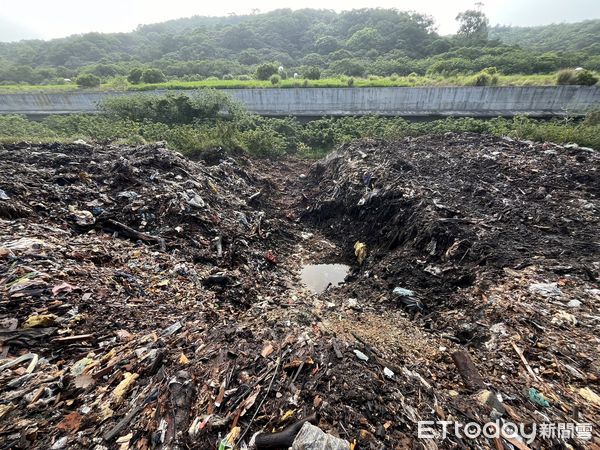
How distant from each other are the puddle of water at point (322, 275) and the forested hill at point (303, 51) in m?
17.0

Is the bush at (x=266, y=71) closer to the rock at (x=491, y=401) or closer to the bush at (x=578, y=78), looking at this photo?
the bush at (x=578, y=78)

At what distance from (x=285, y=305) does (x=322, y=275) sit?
5.18 feet

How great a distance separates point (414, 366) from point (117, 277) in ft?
11.9

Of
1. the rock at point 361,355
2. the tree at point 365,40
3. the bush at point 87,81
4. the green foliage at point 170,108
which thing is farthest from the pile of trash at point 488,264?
the tree at point 365,40

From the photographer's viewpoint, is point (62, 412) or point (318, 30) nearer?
point (62, 412)

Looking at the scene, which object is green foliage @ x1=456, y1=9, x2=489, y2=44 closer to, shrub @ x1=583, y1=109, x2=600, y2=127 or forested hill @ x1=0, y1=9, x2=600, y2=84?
forested hill @ x1=0, y1=9, x2=600, y2=84

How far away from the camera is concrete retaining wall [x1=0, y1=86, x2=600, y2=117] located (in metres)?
12.0

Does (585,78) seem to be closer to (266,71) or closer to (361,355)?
(361,355)

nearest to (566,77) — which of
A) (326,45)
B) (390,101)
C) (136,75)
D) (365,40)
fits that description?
(390,101)

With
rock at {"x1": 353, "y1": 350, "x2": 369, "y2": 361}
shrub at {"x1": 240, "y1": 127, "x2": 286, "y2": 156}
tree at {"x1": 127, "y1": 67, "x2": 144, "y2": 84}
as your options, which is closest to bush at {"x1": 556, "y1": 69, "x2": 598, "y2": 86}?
shrub at {"x1": 240, "y1": 127, "x2": 286, "y2": 156}

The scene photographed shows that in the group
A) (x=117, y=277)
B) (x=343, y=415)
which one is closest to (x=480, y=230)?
(x=343, y=415)

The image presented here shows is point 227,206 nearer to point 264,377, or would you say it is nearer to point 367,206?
point 367,206

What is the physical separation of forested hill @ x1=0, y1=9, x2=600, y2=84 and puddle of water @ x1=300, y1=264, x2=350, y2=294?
668 inches

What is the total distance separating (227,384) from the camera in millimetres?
2373
